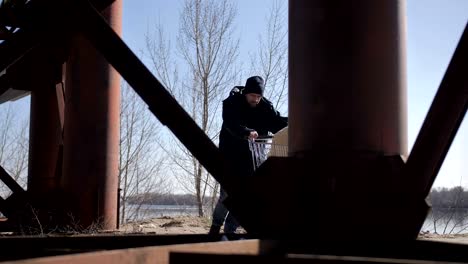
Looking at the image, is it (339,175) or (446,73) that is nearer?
→ (446,73)

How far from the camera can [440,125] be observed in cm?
248

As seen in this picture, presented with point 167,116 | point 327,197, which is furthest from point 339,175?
point 167,116

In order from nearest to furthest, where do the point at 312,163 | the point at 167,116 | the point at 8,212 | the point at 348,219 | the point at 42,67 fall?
the point at 348,219 → the point at 312,163 → the point at 167,116 → the point at 8,212 → the point at 42,67

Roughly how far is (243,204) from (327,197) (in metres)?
0.49

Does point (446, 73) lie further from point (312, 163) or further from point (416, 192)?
point (312, 163)

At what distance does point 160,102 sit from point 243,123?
2.19 metres

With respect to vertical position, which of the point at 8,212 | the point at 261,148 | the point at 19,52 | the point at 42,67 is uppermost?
the point at 42,67

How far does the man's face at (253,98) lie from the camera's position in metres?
5.13

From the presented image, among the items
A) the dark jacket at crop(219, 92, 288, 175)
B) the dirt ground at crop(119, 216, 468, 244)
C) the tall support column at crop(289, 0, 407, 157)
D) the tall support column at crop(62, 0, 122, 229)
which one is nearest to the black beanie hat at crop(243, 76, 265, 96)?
the dark jacket at crop(219, 92, 288, 175)

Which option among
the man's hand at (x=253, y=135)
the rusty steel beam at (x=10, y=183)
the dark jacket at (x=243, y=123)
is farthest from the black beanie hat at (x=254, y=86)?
Result: the rusty steel beam at (x=10, y=183)

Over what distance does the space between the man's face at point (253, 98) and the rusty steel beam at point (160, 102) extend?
6.73 ft

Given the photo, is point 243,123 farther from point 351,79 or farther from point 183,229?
point 183,229

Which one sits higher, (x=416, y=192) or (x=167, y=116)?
(x=167, y=116)

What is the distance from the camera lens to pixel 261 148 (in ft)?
17.6
